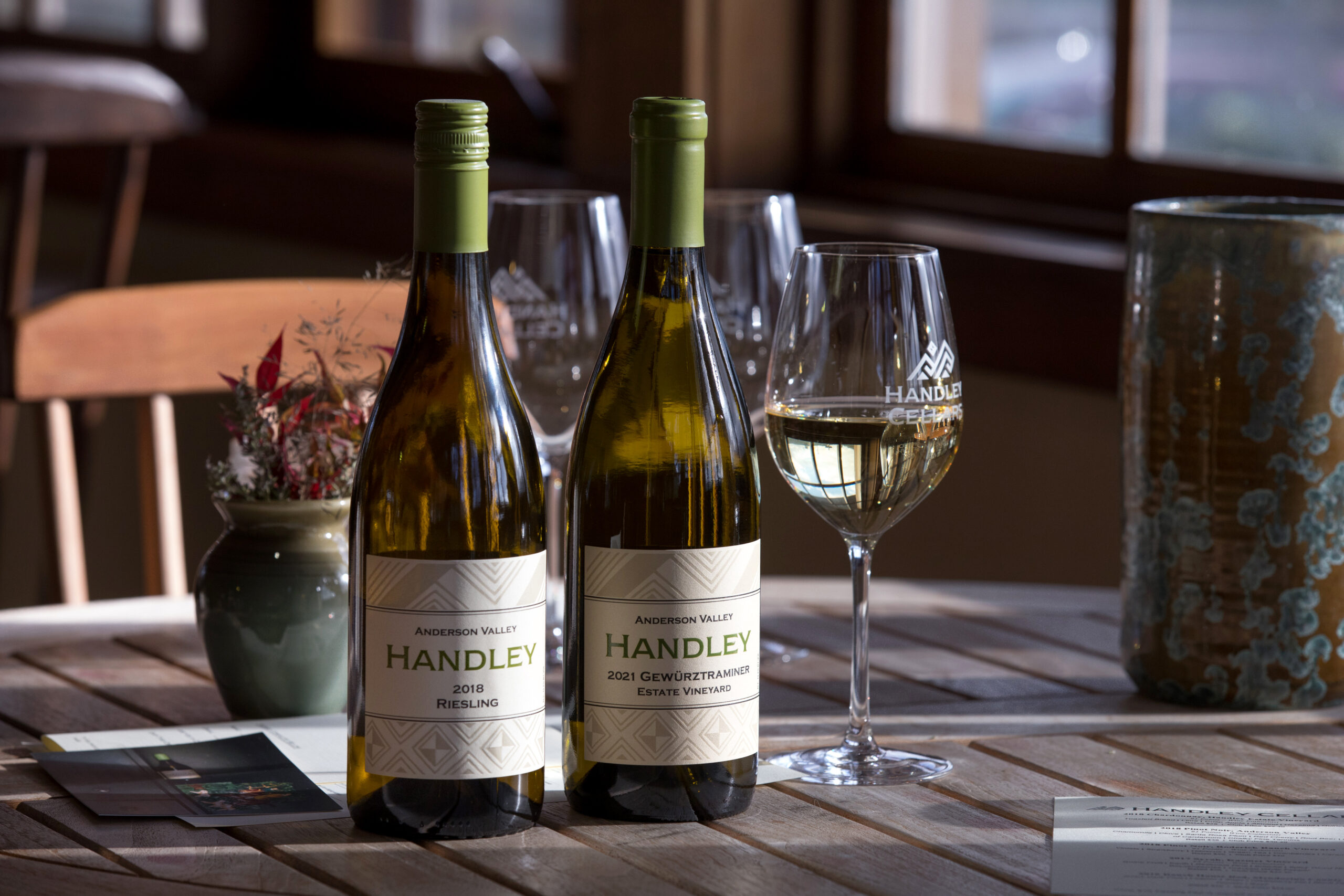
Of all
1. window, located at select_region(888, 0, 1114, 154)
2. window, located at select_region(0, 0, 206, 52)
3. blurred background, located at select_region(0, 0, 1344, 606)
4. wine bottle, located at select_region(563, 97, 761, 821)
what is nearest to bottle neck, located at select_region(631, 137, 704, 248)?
wine bottle, located at select_region(563, 97, 761, 821)

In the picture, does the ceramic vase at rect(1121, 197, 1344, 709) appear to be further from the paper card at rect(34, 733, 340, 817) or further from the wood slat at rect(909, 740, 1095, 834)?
the paper card at rect(34, 733, 340, 817)

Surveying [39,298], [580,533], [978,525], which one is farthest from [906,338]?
[39,298]

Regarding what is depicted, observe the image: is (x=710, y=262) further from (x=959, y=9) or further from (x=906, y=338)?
(x=959, y=9)

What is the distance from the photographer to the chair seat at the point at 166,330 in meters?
1.32

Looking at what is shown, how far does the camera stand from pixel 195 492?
2891 millimetres

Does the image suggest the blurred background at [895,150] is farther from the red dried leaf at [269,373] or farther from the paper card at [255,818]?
the paper card at [255,818]

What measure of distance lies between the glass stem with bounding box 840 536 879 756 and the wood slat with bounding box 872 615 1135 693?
0.21 m

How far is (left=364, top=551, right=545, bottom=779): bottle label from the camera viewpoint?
24.8 inches

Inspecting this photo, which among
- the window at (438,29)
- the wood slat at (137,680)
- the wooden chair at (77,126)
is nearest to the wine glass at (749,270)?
the wood slat at (137,680)

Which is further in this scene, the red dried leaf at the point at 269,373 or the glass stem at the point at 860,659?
the red dried leaf at the point at 269,373

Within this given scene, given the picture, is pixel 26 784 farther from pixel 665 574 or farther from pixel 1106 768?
pixel 1106 768

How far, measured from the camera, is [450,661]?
63 cm

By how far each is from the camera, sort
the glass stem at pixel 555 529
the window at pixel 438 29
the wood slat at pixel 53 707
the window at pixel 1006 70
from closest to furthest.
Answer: the wood slat at pixel 53 707, the glass stem at pixel 555 529, the window at pixel 1006 70, the window at pixel 438 29

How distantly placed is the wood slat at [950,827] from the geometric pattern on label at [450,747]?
15 centimetres
